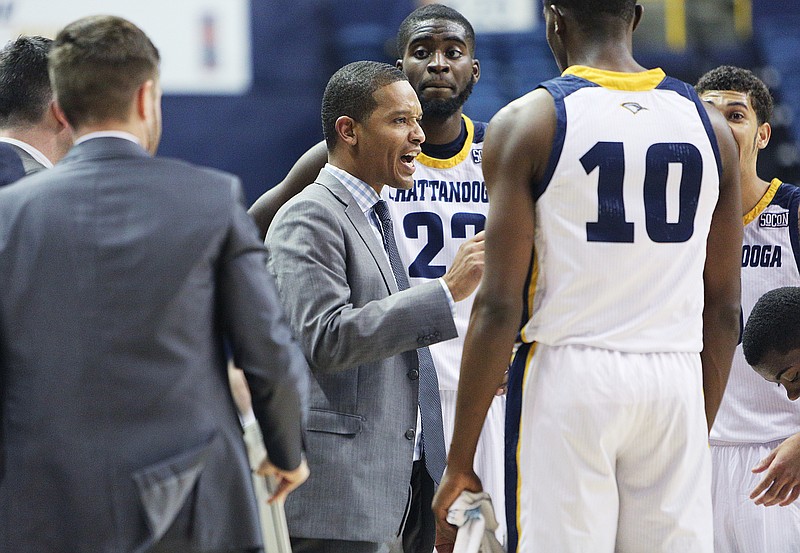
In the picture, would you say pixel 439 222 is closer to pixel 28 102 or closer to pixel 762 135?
pixel 762 135

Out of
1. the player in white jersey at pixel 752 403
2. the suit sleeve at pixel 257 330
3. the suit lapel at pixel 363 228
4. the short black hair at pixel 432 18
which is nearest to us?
the suit sleeve at pixel 257 330

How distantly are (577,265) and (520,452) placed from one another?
1.57 feet

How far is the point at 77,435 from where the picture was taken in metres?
2.09

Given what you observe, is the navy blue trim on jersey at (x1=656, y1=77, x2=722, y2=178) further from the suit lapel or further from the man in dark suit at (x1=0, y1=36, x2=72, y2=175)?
the man in dark suit at (x1=0, y1=36, x2=72, y2=175)

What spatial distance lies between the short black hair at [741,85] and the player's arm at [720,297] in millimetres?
1480

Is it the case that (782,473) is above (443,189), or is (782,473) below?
below

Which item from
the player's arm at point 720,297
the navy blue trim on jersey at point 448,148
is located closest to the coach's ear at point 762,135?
the navy blue trim on jersey at point 448,148

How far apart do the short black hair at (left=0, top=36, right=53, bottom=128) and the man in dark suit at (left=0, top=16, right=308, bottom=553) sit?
3.80ft

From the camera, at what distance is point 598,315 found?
2.47m

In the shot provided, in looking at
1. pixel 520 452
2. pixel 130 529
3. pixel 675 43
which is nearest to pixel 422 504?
pixel 520 452

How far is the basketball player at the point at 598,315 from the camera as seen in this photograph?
2436mm

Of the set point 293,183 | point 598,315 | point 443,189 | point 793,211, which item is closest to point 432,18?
point 443,189

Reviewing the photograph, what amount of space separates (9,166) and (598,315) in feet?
5.52

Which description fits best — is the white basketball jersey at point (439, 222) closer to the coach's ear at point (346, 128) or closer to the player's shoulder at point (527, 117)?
the coach's ear at point (346, 128)
